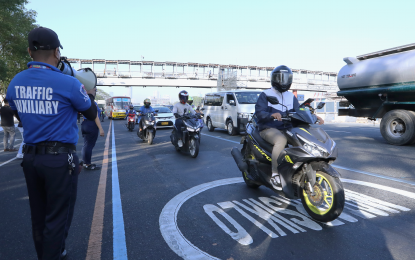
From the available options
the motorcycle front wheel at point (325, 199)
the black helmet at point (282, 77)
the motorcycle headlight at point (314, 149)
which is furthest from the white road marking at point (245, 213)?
the black helmet at point (282, 77)

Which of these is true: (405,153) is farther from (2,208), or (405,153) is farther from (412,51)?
(2,208)

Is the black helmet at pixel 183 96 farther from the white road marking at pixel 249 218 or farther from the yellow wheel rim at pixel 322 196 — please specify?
the yellow wheel rim at pixel 322 196

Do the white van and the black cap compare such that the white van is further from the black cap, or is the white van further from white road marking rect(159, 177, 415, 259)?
the black cap

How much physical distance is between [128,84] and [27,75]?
2020 inches

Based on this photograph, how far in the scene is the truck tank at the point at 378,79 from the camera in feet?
29.3

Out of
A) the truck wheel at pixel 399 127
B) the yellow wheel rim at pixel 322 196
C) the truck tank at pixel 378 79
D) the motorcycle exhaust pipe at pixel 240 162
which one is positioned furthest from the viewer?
the truck wheel at pixel 399 127

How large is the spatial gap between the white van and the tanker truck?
379 centimetres

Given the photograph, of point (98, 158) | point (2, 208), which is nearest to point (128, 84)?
point (98, 158)

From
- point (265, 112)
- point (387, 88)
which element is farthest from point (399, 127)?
point (265, 112)

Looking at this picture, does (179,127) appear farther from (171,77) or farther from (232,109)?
(171,77)

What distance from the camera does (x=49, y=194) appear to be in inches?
84.7

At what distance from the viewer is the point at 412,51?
351 inches

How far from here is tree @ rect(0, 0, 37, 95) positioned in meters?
19.9

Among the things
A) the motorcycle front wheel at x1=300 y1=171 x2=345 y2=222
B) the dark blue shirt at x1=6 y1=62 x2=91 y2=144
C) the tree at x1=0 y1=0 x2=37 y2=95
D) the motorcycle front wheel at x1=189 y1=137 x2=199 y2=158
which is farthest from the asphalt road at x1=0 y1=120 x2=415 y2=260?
the tree at x1=0 y1=0 x2=37 y2=95
